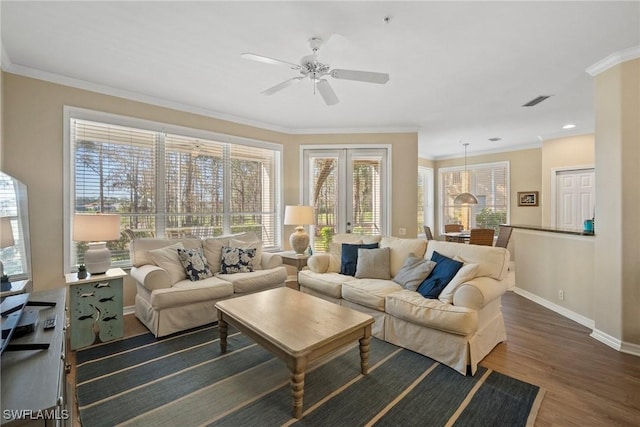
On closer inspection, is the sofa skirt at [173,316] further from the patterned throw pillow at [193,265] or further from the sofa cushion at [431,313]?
the sofa cushion at [431,313]

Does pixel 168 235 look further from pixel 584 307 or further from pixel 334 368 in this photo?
pixel 584 307

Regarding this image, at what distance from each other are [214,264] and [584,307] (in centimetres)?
437

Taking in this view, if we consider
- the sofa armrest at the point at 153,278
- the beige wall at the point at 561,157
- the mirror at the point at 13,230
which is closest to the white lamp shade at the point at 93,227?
the mirror at the point at 13,230

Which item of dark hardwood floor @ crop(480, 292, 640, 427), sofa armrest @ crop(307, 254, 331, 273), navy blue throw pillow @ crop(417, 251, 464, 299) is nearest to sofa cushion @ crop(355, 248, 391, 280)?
sofa armrest @ crop(307, 254, 331, 273)

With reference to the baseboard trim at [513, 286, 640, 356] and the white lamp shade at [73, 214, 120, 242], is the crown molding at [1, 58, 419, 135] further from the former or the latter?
the baseboard trim at [513, 286, 640, 356]

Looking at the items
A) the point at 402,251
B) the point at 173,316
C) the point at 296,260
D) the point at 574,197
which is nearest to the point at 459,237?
the point at 574,197

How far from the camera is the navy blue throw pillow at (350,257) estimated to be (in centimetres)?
361

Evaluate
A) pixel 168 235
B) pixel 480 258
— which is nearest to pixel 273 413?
pixel 480 258

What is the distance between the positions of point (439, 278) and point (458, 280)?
22cm

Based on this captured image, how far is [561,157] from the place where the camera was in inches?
219

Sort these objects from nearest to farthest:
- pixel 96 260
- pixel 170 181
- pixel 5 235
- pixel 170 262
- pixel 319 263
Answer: pixel 5 235, pixel 96 260, pixel 170 262, pixel 319 263, pixel 170 181

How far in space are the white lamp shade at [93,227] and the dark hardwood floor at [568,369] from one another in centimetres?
103

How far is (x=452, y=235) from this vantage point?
6281 mm

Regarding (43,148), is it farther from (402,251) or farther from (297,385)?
(402,251)
